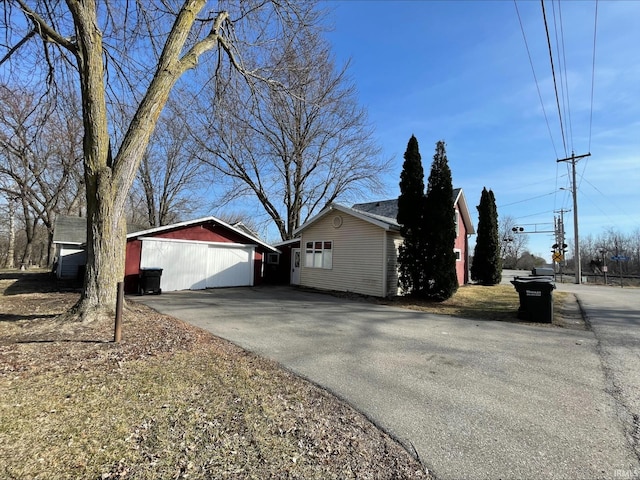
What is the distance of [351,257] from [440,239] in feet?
12.9

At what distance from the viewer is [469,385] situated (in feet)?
13.4

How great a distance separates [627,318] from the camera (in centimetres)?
895

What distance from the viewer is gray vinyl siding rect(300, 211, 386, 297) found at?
13.5 meters

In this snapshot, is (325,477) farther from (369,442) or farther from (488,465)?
(488,465)

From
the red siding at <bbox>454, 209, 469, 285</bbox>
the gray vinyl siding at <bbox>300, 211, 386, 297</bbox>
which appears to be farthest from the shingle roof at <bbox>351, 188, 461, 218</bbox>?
the gray vinyl siding at <bbox>300, 211, 386, 297</bbox>

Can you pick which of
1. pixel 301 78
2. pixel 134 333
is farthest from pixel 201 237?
pixel 134 333

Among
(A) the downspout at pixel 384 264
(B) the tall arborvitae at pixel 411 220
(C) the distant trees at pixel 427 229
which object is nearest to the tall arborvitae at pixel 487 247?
(C) the distant trees at pixel 427 229

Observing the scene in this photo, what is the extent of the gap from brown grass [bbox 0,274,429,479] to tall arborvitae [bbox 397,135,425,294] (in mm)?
9524

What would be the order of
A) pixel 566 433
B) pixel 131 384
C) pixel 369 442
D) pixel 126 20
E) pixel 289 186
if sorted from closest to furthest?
pixel 369 442
pixel 566 433
pixel 131 384
pixel 126 20
pixel 289 186

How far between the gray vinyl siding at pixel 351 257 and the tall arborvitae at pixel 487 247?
11326 millimetres

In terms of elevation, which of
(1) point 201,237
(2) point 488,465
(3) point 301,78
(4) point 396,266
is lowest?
(2) point 488,465

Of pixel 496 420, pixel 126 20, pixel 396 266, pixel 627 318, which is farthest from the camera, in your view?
pixel 396 266

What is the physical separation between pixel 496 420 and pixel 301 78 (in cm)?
952

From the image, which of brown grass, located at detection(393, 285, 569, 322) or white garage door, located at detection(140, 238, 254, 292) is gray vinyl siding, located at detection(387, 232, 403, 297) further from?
white garage door, located at detection(140, 238, 254, 292)
